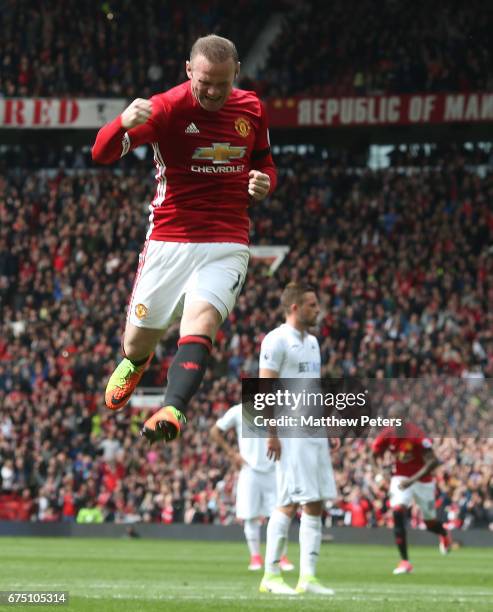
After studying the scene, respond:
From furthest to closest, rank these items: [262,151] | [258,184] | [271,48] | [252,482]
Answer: [271,48] < [252,482] < [262,151] < [258,184]

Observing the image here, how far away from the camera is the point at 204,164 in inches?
310

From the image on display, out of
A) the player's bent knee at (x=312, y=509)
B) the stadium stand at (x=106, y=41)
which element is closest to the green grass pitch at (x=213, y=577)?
the player's bent knee at (x=312, y=509)

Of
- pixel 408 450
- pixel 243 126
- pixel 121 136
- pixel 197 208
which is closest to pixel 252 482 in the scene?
pixel 408 450

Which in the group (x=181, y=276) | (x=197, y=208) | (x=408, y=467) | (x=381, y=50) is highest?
(x=381, y=50)

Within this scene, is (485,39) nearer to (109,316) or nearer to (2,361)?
(109,316)

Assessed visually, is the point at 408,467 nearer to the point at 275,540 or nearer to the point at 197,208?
the point at 275,540

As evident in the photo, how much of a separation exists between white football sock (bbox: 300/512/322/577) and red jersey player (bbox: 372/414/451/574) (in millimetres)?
4754

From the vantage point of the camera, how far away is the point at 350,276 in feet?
100

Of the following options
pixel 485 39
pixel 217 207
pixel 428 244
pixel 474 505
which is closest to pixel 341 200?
pixel 428 244

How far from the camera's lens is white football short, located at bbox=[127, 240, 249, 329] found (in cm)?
786

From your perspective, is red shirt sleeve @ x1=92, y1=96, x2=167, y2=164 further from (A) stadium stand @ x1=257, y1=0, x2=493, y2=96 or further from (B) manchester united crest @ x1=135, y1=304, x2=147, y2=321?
(A) stadium stand @ x1=257, y1=0, x2=493, y2=96

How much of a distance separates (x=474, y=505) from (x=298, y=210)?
41.7 feet

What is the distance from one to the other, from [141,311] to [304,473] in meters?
4.31

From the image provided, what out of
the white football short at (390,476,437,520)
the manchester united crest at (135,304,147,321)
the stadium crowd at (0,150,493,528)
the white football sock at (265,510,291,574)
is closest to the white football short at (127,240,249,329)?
the manchester united crest at (135,304,147,321)
